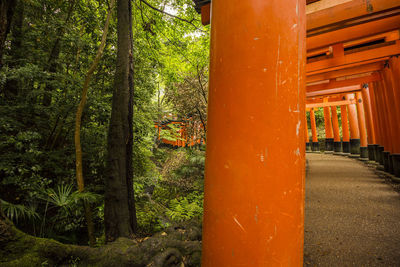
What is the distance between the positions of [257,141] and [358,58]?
7.35 m

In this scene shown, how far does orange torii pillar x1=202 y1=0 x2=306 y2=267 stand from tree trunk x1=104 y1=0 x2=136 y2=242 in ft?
8.47

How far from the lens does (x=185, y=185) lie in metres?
6.64

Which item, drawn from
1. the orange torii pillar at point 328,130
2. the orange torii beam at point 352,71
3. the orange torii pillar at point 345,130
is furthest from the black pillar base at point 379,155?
the orange torii pillar at point 328,130

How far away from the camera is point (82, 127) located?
445 cm

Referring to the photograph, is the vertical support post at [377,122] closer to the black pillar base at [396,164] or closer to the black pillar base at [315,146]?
the black pillar base at [396,164]

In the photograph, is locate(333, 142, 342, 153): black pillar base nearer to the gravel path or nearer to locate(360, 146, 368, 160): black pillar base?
locate(360, 146, 368, 160): black pillar base

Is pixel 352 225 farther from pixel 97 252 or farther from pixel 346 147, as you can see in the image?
pixel 346 147

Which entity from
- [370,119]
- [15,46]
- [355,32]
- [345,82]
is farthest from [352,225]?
[370,119]

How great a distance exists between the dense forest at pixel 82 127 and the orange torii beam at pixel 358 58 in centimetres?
394

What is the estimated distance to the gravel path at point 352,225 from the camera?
2.37 metres

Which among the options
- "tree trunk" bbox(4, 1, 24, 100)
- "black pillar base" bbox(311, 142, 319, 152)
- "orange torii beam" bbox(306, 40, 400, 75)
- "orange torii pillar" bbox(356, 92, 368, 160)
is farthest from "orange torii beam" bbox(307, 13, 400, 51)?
"black pillar base" bbox(311, 142, 319, 152)

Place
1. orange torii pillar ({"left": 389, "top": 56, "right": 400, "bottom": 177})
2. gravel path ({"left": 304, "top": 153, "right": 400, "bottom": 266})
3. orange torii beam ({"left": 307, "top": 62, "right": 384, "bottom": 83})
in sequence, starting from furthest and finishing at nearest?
orange torii beam ({"left": 307, "top": 62, "right": 384, "bottom": 83}), orange torii pillar ({"left": 389, "top": 56, "right": 400, "bottom": 177}), gravel path ({"left": 304, "top": 153, "right": 400, "bottom": 266})

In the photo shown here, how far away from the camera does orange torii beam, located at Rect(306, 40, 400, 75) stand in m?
5.47

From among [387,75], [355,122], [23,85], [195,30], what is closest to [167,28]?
[195,30]
